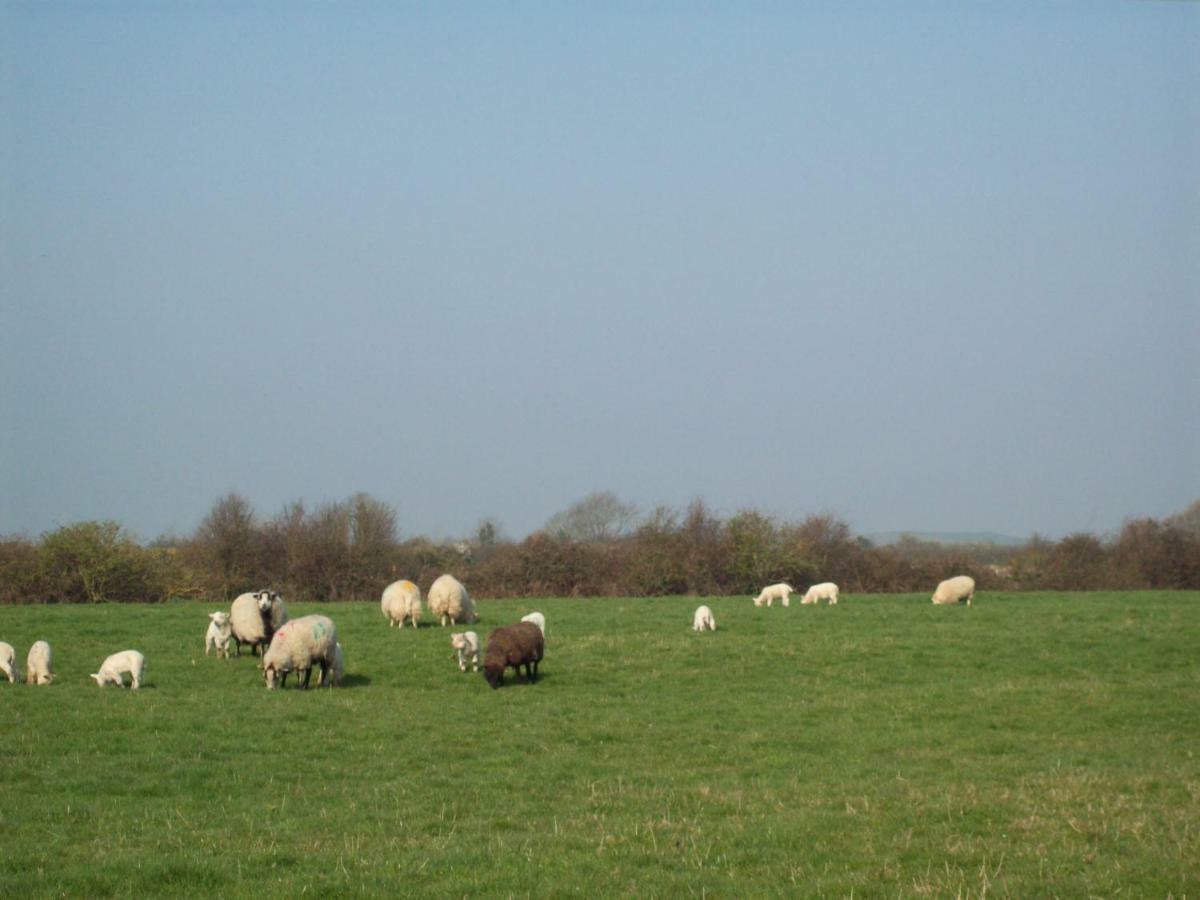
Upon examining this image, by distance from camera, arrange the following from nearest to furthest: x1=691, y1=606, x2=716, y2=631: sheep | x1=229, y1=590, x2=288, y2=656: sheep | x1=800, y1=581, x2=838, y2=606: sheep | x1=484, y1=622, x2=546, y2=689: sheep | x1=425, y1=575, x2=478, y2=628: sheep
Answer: x1=484, y1=622, x2=546, y2=689: sheep, x1=229, y1=590, x2=288, y2=656: sheep, x1=425, y1=575, x2=478, y2=628: sheep, x1=691, y1=606, x2=716, y2=631: sheep, x1=800, y1=581, x2=838, y2=606: sheep

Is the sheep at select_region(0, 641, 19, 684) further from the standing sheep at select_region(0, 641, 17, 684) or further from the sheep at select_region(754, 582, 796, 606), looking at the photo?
the sheep at select_region(754, 582, 796, 606)

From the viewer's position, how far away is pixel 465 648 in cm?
2175

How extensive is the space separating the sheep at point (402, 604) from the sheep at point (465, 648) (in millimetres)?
5216

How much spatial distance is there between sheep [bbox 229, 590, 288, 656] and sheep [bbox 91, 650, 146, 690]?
10.1 ft

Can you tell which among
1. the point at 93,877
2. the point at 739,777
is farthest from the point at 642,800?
the point at 93,877

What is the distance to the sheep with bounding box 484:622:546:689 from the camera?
2066cm

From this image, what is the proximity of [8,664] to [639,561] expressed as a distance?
36.1m

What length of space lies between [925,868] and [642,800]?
4.23 metres

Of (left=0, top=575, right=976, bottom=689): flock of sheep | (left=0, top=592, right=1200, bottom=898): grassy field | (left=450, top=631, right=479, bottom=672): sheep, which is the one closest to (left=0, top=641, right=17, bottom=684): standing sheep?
(left=0, top=575, right=976, bottom=689): flock of sheep

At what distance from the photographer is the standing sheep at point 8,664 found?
1977 cm

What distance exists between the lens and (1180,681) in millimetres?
22375

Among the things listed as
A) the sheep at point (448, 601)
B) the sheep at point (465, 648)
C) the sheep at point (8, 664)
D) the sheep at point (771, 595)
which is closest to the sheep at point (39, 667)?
the sheep at point (8, 664)

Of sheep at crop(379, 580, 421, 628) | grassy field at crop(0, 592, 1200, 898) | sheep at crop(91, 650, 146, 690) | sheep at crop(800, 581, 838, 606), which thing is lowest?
grassy field at crop(0, 592, 1200, 898)

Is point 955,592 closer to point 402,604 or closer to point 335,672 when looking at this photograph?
point 402,604
